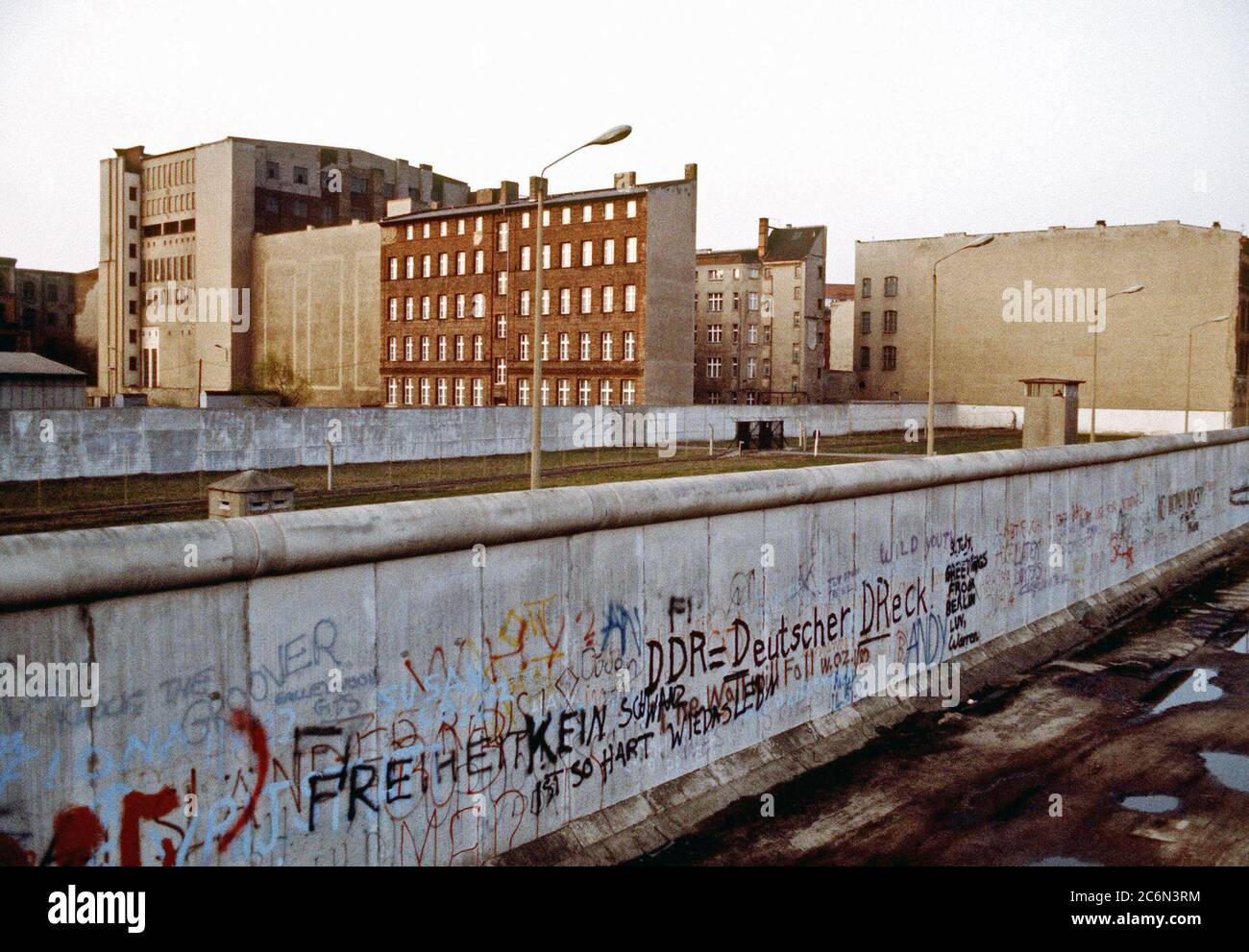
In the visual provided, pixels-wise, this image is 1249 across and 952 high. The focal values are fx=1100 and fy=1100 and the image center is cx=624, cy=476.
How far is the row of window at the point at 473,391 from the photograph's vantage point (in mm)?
79938

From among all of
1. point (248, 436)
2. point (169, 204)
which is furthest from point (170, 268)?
point (248, 436)

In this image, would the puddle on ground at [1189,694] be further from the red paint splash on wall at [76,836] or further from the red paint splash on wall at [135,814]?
the red paint splash on wall at [76,836]

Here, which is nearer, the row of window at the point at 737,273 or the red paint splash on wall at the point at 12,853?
the red paint splash on wall at the point at 12,853

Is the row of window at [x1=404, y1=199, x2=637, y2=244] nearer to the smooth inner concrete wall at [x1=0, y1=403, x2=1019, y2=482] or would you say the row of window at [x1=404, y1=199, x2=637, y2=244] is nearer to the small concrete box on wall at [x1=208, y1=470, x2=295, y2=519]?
the smooth inner concrete wall at [x1=0, y1=403, x2=1019, y2=482]

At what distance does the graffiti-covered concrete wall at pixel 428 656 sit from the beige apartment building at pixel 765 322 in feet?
299

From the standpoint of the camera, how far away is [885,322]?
9762cm

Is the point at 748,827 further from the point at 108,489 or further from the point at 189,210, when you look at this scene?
the point at 189,210

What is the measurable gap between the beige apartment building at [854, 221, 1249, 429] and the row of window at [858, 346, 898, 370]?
131mm

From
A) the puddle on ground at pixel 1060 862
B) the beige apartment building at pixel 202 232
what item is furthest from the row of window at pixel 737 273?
the puddle on ground at pixel 1060 862

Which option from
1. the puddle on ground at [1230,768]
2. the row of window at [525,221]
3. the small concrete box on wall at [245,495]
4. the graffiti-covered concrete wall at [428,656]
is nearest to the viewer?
the graffiti-covered concrete wall at [428,656]

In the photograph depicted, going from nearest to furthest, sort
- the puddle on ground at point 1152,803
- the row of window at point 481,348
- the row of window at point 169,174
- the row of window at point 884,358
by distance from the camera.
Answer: the puddle on ground at point 1152,803
the row of window at point 481,348
the row of window at point 884,358
the row of window at point 169,174

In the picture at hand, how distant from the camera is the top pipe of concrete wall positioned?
6.14 m

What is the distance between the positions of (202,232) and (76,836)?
102276 mm

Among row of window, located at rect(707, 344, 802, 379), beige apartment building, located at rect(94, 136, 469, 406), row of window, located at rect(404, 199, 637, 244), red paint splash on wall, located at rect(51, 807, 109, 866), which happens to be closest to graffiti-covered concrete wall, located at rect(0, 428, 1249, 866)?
red paint splash on wall, located at rect(51, 807, 109, 866)
